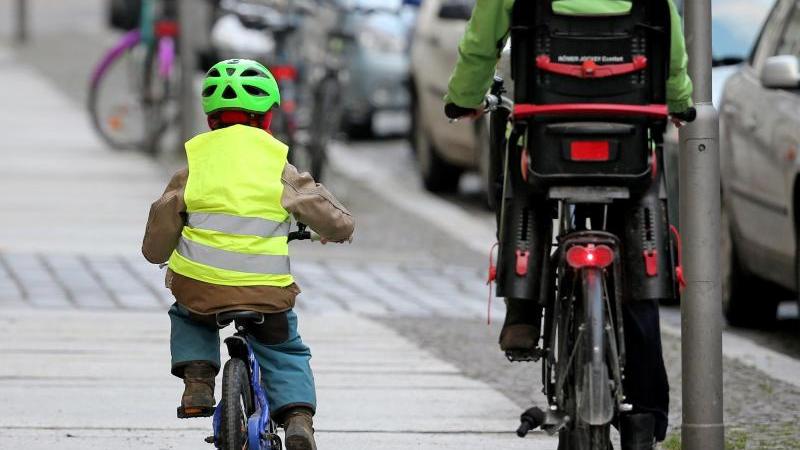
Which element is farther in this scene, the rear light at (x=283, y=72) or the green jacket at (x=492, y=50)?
the rear light at (x=283, y=72)

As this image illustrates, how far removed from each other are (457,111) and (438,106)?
9.84m

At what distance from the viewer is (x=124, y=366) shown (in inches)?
341

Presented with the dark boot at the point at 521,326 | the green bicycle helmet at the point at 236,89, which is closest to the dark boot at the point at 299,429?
the dark boot at the point at 521,326

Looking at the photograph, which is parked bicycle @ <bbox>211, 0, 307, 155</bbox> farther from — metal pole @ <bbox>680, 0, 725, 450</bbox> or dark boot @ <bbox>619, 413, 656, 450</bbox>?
dark boot @ <bbox>619, 413, 656, 450</bbox>

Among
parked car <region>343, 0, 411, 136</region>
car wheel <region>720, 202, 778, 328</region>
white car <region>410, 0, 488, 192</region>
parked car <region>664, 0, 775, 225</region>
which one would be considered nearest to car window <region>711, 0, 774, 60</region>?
parked car <region>664, 0, 775, 225</region>

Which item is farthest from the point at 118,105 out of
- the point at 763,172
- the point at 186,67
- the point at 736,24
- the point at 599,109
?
the point at 599,109

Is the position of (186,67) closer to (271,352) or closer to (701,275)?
(701,275)

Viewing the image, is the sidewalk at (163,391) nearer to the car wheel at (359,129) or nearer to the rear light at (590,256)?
the rear light at (590,256)

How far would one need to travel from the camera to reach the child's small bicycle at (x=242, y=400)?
580 centimetres

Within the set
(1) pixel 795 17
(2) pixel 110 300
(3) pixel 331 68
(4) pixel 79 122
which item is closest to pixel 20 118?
(4) pixel 79 122

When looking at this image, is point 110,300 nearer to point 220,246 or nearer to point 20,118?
point 220,246

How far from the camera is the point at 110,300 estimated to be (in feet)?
35.0

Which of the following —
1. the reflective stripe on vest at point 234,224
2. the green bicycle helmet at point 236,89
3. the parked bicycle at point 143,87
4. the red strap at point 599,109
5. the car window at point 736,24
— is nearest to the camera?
the red strap at point 599,109

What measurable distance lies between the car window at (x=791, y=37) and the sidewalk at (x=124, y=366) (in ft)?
7.73
